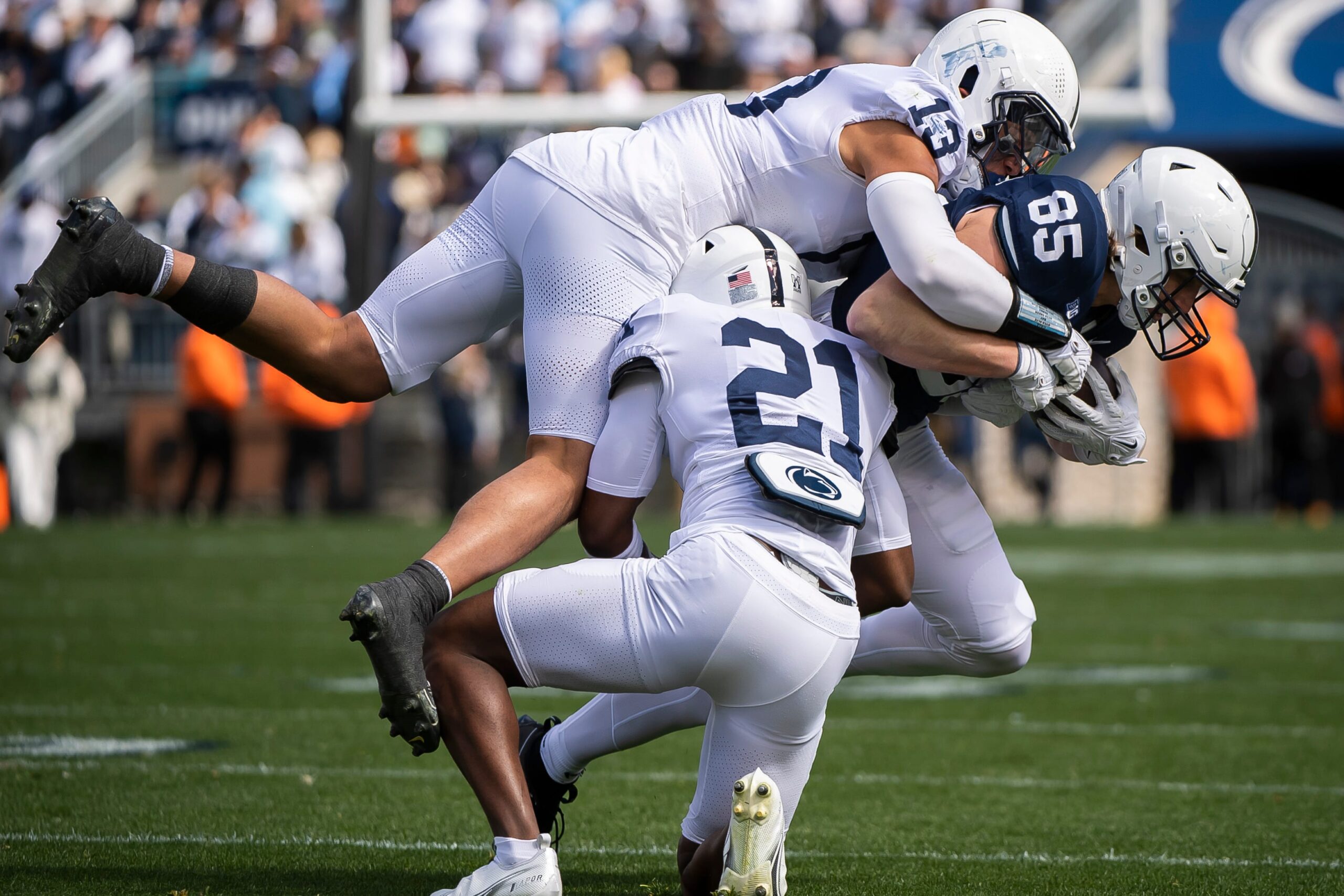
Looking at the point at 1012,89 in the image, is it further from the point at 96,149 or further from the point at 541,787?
the point at 96,149

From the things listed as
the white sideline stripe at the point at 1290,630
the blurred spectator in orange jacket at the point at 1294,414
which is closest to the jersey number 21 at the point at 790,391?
the white sideline stripe at the point at 1290,630

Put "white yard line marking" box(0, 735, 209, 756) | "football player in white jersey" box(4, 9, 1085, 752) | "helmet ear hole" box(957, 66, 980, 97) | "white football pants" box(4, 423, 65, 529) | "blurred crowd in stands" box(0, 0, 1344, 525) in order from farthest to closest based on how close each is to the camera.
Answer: "white football pants" box(4, 423, 65, 529) → "blurred crowd in stands" box(0, 0, 1344, 525) → "white yard line marking" box(0, 735, 209, 756) → "helmet ear hole" box(957, 66, 980, 97) → "football player in white jersey" box(4, 9, 1085, 752)

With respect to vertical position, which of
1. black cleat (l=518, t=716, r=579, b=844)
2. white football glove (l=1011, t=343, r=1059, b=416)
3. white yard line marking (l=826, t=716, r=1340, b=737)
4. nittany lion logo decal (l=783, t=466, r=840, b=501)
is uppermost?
white football glove (l=1011, t=343, r=1059, b=416)

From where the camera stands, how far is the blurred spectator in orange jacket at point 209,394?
44.8ft

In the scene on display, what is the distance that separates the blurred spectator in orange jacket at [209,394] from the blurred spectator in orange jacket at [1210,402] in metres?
7.14

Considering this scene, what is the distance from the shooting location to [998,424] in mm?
3857

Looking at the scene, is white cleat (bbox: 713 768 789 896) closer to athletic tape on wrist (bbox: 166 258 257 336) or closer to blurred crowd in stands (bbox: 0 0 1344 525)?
athletic tape on wrist (bbox: 166 258 257 336)

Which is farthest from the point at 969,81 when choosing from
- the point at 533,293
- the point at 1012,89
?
the point at 533,293

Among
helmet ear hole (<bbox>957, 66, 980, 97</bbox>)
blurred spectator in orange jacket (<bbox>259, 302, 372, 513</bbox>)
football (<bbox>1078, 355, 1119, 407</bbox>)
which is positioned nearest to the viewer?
football (<bbox>1078, 355, 1119, 407</bbox>)

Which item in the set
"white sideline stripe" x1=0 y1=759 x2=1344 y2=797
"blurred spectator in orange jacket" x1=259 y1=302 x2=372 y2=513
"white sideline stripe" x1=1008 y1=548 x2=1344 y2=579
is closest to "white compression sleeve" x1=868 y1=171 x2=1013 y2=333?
"white sideline stripe" x1=0 y1=759 x2=1344 y2=797

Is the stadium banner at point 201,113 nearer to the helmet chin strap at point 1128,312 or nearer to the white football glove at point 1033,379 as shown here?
the helmet chin strap at point 1128,312

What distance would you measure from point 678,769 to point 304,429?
9658 mm

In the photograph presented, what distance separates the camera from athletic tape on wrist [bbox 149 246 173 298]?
3742 millimetres

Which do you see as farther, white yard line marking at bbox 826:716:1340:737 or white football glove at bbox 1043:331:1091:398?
white yard line marking at bbox 826:716:1340:737
